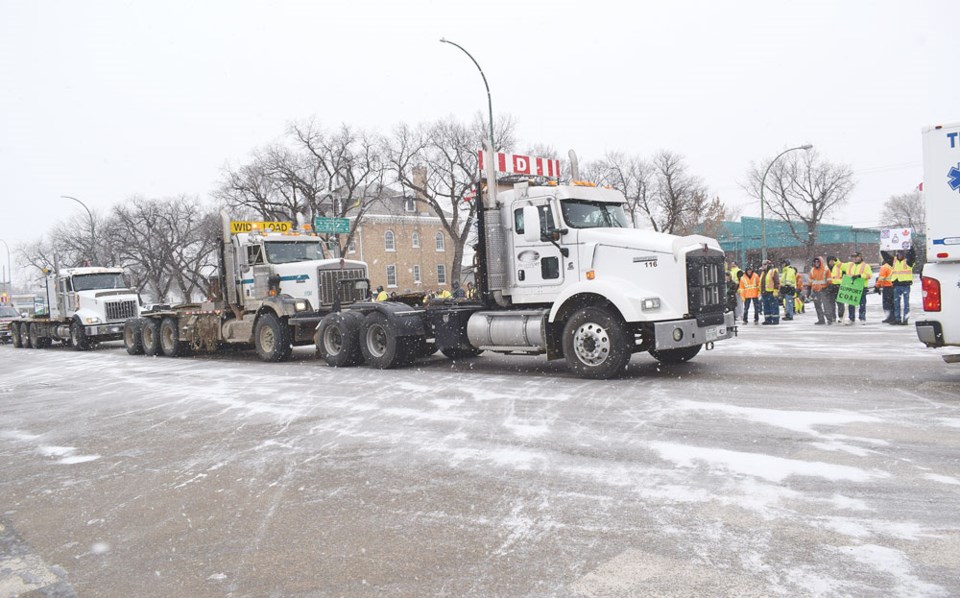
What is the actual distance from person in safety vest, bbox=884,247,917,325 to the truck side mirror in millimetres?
9713

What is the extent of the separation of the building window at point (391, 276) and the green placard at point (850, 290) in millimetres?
50792

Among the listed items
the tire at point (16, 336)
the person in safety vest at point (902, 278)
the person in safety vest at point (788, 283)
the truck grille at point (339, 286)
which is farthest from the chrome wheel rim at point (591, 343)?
the tire at point (16, 336)

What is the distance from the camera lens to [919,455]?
5.59 meters

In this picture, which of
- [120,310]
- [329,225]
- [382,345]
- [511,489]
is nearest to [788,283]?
[382,345]

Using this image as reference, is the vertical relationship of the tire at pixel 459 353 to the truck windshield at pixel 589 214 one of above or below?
below

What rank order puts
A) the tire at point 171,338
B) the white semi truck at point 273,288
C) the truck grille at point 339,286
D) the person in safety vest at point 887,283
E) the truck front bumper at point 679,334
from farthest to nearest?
the tire at point 171,338
the person in safety vest at point 887,283
the truck grille at point 339,286
the white semi truck at point 273,288
the truck front bumper at point 679,334

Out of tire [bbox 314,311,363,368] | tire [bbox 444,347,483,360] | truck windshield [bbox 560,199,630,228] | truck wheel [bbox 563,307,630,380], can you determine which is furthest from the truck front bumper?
tire [bbox 314,311,363,368]

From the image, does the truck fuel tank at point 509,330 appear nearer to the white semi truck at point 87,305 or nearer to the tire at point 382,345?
the tire at point 382,345

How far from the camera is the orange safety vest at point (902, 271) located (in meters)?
16.0

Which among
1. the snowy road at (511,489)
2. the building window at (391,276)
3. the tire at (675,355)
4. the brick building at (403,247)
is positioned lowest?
the snowy road at (511,489)

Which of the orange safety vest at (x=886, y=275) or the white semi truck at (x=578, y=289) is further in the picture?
the orange safety vest at (x=886, y=275)

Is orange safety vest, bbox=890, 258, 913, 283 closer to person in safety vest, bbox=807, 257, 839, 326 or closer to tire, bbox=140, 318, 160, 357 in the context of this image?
person in safety vest, bbox=807, 257, 839, 326

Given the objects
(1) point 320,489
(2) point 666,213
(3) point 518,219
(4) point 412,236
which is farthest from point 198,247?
(1) point 320,489

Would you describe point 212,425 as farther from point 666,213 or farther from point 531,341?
point 666,213
